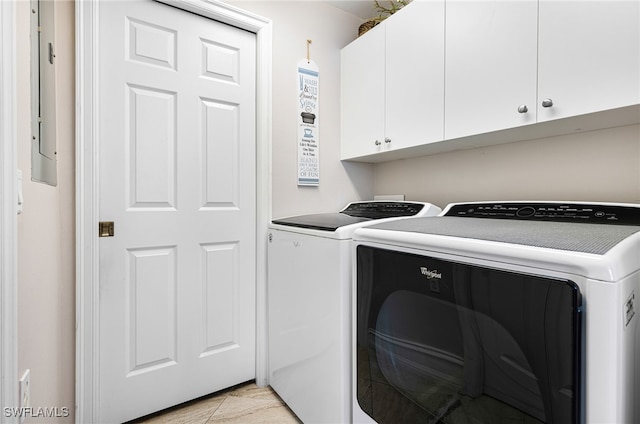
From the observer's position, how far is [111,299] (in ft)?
4.77

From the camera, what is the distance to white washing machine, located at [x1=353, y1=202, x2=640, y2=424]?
0.61 m

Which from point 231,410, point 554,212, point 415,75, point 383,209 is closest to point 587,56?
point 554,212

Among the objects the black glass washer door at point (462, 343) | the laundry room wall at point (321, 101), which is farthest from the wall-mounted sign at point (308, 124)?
the black glass washer door at point (462, 343)

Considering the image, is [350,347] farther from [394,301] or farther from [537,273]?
[537,273]

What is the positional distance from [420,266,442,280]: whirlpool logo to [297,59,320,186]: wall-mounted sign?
1.19 meters

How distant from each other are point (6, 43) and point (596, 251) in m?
1.30

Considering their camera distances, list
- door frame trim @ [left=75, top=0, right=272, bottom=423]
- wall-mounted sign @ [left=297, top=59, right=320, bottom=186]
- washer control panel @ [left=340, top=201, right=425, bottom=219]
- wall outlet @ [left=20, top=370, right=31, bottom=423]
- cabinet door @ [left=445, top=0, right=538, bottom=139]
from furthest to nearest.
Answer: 1. wall-mounted sign @ [left=297, top=59, right=320, bottom=186]
2. washer control panel @ [left=340, top=201, right=425, bottom=219]
3. door frame trim @ [left=75, top=0, right=272, bottom=423]
4. cabinet door @ [left=445, top=0, right=538, bottom=139]
5. wall outlet @ [left=20, top=370, right=31, bottom=423]

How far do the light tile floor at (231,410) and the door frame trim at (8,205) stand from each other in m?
0.97

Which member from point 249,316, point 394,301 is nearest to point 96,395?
point 249,316

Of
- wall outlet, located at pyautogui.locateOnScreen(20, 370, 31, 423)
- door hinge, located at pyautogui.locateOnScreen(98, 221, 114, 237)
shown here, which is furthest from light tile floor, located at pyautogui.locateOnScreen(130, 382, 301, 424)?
door hinge, located at pyautogui.locateOnScreen(98, 221, 114, 237)

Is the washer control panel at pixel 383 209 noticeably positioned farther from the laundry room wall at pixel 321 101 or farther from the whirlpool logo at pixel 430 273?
the whirlpool logo at pixel 430 273

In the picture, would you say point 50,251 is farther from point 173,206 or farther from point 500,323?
point 500,323

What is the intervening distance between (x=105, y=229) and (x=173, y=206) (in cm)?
30

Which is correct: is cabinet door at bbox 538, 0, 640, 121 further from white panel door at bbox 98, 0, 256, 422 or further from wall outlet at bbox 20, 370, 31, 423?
wall outlet at bbox 20, 370, 31, 423
